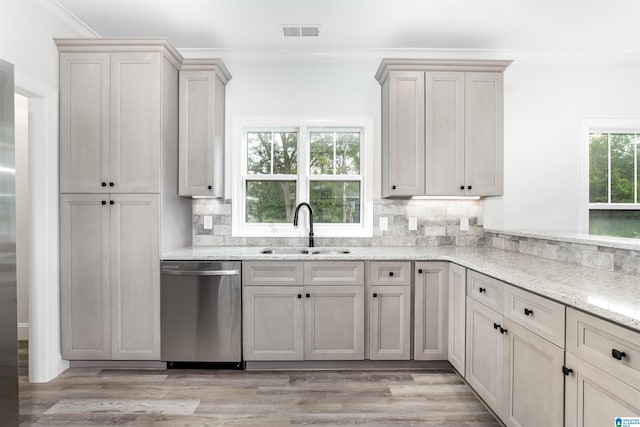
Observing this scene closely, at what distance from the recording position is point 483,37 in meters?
3.09

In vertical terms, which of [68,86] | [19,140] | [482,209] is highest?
[68,86]

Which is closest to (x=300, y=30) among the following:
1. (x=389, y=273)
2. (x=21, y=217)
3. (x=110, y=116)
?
(x=110, y=116)

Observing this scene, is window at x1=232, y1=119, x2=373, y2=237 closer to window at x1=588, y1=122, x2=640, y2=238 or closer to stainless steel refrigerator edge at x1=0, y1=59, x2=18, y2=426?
stainless steel refrigerator edge at x1=0, y1=59, x2=18, y2=426

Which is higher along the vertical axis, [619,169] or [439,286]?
[619,169]

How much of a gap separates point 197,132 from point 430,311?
2495 mm

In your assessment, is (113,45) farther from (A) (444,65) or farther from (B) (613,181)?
(B) (613,181)

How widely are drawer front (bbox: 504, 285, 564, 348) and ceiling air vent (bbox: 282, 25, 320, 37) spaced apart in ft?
8.21

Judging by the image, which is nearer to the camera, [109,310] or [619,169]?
[109,310]

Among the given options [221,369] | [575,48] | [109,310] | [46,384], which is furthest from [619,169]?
[46,384]

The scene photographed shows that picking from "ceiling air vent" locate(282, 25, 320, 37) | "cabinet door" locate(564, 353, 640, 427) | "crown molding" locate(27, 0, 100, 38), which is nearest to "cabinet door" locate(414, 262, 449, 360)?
"cabinet door" locate(564, 353, 640, 427)

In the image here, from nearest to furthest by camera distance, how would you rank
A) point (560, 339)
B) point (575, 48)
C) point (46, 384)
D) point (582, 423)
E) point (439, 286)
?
point (582, 423), point (560, 339), point (46, 384), point (439, 286), point (575, 48)

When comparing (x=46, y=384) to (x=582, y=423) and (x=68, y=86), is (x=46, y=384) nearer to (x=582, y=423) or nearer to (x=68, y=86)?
(x=68, y=86)

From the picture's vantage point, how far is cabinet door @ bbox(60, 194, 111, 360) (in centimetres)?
266

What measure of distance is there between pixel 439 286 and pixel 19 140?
13.7ft
